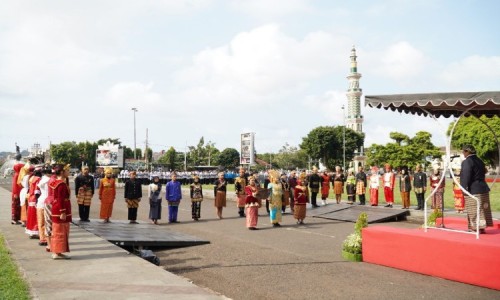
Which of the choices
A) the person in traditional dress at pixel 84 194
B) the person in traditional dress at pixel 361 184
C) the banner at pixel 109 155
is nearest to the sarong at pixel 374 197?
the person in traditional dress at pixel 361 184

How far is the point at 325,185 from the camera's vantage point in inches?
881

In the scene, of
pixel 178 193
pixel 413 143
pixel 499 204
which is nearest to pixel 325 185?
pixel 499 204

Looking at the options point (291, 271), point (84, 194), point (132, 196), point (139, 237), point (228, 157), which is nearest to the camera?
point (291, 271)

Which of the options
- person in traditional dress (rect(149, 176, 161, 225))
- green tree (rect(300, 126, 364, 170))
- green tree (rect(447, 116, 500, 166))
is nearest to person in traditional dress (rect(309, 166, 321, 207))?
person in traditional dress (rect(149, 176, 161, 225))

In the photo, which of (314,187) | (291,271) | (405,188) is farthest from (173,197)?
(405,188)

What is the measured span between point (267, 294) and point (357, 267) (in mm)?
2456

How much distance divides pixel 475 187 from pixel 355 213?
→ 8.52m

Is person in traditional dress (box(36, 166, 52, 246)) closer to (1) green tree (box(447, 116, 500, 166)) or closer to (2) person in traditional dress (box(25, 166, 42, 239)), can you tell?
(2) person in traditional dress (box(25, 166, 42, 239))

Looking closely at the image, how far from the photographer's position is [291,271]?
7754 millimetres

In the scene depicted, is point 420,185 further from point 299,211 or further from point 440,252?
point 440,252

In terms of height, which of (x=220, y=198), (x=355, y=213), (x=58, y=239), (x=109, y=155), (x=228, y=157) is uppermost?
(x=228, y=157)

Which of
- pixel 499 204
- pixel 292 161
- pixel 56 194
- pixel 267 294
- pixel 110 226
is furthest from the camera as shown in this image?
pixel 292 161

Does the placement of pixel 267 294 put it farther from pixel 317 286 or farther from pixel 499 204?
pixel 499 204

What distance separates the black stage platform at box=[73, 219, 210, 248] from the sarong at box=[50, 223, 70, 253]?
81.4 inches
